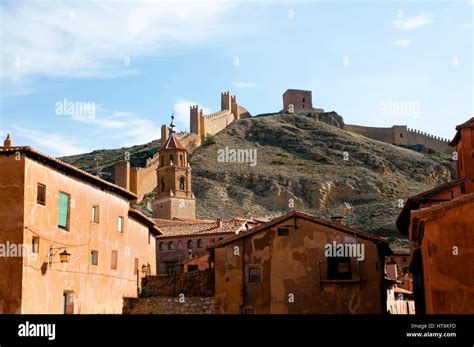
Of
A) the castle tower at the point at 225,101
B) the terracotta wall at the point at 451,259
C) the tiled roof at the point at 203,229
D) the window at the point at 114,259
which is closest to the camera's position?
the terracotta wall at the point at 451,259

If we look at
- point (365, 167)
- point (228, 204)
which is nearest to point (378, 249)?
point (228, 204)

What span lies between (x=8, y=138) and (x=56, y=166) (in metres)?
6.29

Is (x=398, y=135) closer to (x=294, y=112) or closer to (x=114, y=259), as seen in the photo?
(x=294, y=112)

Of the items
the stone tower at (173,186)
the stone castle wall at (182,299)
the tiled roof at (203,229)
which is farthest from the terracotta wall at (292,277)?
the stone tower at (173,186)

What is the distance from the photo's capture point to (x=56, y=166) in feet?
91.1

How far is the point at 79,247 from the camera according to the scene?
29.0 metres

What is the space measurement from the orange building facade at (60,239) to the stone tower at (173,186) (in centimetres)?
4750

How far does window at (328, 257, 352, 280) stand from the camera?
29219 millimetres

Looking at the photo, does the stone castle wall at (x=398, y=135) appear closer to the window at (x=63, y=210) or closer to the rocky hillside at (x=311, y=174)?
the rocky hillside at (x=311, y=174)

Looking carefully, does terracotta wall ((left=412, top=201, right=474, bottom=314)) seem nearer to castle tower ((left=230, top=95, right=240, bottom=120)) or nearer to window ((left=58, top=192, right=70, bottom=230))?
window ((left=58, top=192, right=70, bottom=230))

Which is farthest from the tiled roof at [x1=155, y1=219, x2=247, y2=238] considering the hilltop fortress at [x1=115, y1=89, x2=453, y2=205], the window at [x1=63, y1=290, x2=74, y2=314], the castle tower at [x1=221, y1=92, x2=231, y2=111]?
the castle tower at [x1=221, y1=92, x2=231, y2=111]

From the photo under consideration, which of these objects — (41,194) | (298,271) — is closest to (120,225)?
(41,194)

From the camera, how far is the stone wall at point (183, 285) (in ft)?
106
